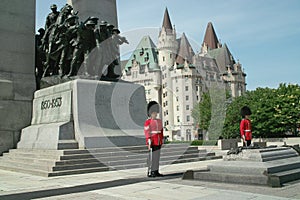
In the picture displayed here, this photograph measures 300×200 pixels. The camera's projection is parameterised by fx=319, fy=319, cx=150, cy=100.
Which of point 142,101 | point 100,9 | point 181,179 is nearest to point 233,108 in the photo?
point 100,9

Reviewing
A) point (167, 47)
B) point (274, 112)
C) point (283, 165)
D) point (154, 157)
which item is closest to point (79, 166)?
point (154, 157)

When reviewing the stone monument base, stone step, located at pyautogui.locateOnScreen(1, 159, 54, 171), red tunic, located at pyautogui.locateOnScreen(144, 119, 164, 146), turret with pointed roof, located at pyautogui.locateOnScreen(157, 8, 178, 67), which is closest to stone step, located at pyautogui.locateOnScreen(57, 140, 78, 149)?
the stone monument base

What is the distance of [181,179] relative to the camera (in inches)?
302

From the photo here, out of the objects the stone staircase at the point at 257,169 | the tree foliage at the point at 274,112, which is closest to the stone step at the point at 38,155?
the stone staircase at the point at 257,169

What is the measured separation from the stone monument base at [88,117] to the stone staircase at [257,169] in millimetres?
5582

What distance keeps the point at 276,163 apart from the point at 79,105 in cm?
800

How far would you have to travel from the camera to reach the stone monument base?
12102 millimetres

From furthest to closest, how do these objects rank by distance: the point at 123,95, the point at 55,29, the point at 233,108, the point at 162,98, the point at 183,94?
the point at 162,98, the point at 183,94, the point at 233,108, the point at 55,29, the point at 123,95

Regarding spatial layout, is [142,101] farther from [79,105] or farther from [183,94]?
[183,94]

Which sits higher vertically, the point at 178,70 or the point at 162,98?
the point at 178,70

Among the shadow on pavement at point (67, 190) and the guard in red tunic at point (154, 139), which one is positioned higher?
the guard in red tunic at point (154, 139)

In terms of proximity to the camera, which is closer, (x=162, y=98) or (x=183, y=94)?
(x=183, y=94)

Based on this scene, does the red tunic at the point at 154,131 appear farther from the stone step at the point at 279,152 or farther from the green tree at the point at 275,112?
the green tree at the point at 275,112

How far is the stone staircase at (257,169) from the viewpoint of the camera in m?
6.30
